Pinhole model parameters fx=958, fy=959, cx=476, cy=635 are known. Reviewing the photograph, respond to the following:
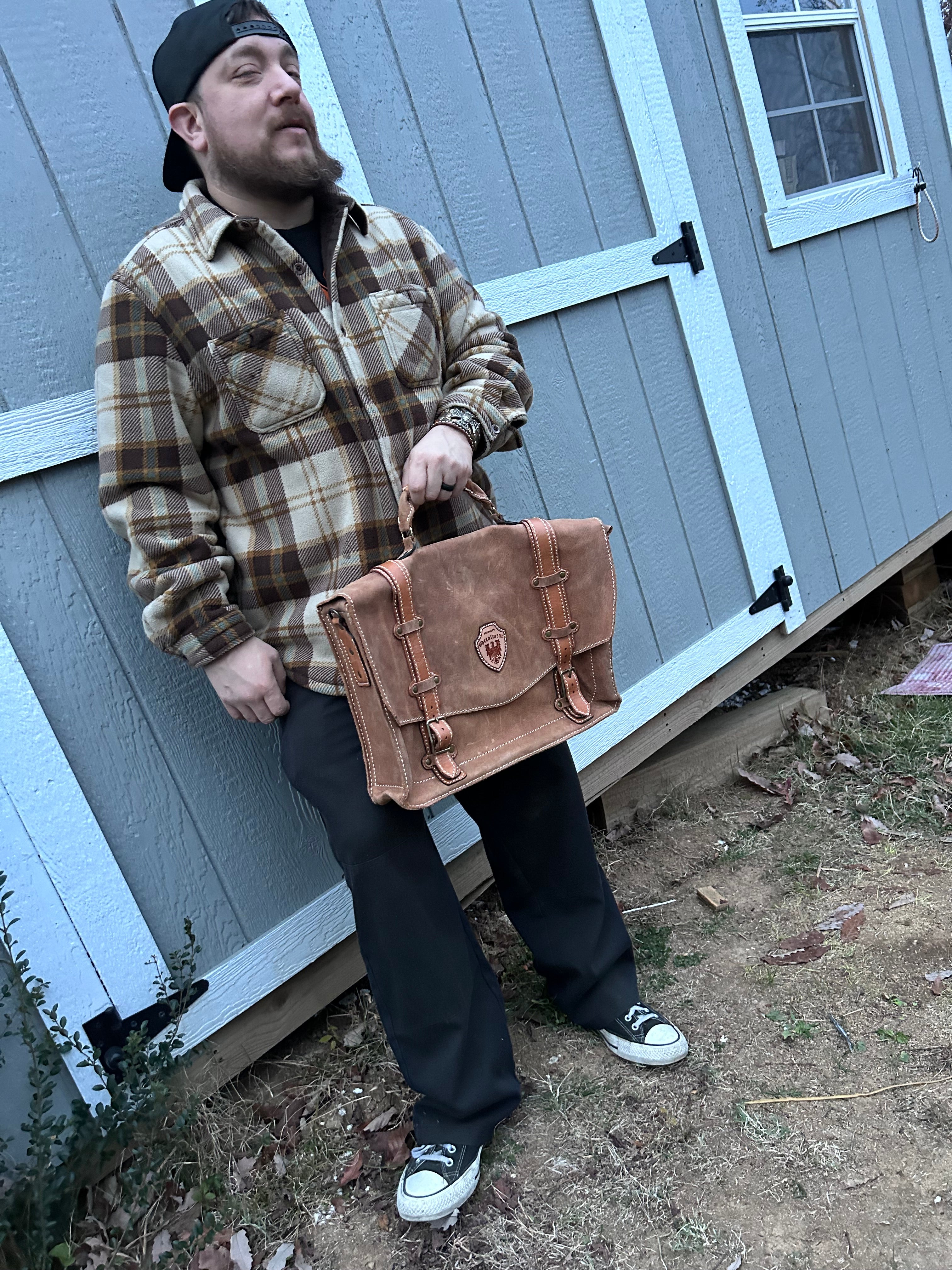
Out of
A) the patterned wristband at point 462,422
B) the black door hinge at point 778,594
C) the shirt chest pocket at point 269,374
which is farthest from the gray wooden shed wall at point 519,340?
the patterned wristband at point 462,422

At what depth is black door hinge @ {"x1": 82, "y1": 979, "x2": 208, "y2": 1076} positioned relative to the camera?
6.54ft

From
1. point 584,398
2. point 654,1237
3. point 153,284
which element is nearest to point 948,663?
point 584,398

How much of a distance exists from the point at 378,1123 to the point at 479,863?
0.78 meters

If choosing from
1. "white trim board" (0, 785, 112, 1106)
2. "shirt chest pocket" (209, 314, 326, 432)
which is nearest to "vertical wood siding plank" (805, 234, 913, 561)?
"shirt chest pocket" (209, 314, 326, 432)

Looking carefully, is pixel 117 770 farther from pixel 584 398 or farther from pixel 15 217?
pixel 584 398

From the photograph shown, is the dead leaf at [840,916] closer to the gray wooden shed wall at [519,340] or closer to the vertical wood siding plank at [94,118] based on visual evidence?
the gray wooden shed wall at [519,340]

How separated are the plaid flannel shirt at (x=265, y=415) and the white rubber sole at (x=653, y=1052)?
1.07 m

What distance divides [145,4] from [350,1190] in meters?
2.56

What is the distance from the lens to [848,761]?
129 inches

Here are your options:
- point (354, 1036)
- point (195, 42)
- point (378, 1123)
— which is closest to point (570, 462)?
point (195, 42)

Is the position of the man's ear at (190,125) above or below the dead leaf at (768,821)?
above

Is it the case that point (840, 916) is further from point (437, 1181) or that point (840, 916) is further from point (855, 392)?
point (855, 392)

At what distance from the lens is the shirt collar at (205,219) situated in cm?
178

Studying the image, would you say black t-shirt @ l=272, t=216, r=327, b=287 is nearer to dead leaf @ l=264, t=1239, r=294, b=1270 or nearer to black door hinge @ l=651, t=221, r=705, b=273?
black door hinge @ l=651, t=221, r=705, b=273
